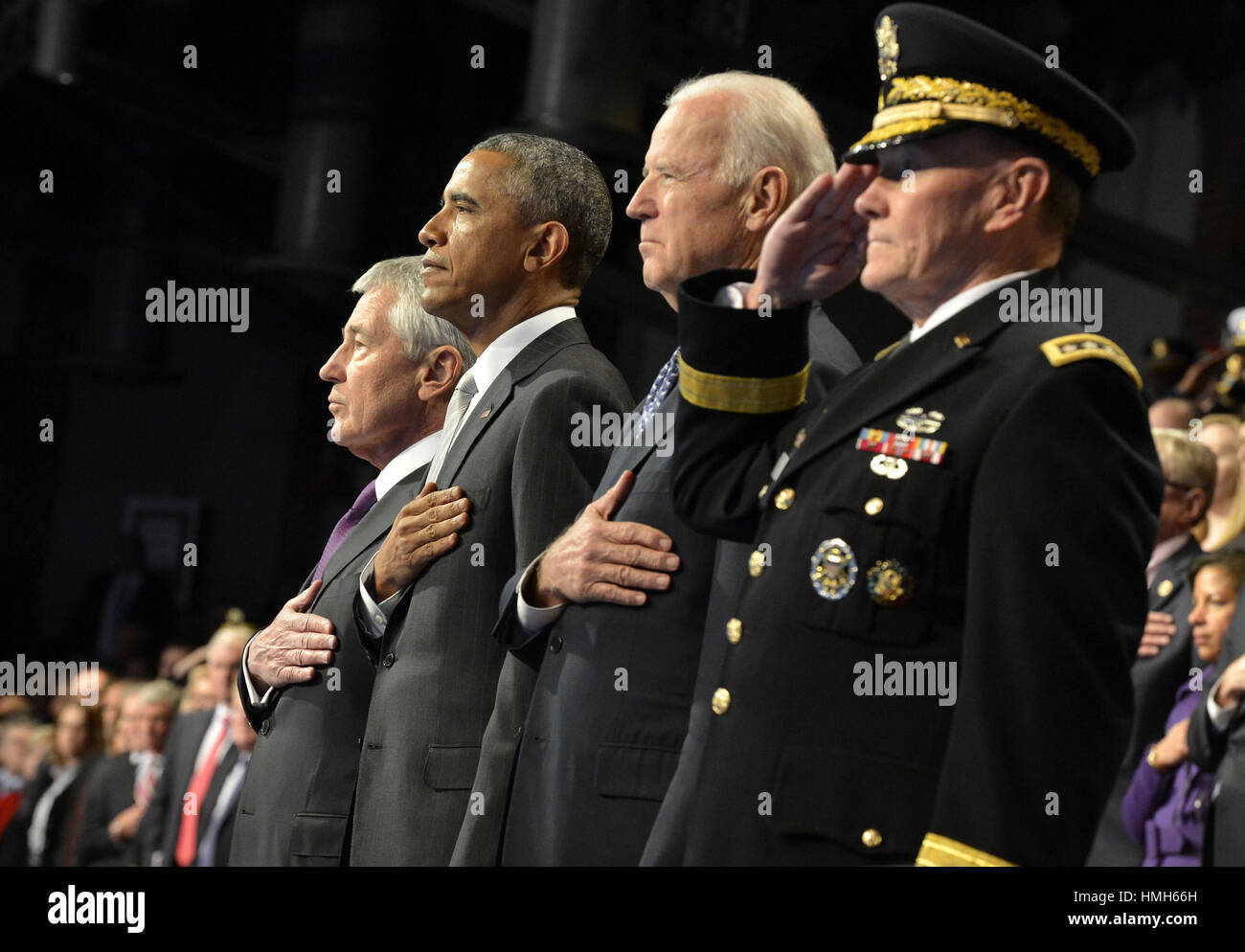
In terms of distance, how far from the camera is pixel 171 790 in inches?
246

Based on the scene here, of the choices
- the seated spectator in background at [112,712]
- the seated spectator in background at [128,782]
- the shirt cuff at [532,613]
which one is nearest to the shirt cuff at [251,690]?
the shirt cuff at [532,613]

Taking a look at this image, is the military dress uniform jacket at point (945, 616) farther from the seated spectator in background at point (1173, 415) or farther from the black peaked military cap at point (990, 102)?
the seated spectator in background at point (1173, 415)

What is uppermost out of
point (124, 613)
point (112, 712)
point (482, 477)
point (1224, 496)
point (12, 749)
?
point (1224, 496)

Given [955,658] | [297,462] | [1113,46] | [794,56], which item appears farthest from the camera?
[297,462]

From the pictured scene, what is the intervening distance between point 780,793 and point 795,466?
31 centimetres

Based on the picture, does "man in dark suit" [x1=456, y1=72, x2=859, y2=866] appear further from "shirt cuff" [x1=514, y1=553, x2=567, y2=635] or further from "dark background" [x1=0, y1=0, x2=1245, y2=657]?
"dark background" [x1=0, y1=0, x2=1245, y2=657]

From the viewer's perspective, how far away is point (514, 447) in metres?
2.32

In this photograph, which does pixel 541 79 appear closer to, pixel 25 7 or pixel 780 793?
pixel 780 793

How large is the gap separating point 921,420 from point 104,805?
5.91 meters

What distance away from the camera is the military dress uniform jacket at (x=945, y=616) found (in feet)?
4.75

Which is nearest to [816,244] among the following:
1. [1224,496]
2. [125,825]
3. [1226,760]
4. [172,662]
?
[1226,760]

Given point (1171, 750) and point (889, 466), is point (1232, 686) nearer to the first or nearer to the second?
point (1171, 750)

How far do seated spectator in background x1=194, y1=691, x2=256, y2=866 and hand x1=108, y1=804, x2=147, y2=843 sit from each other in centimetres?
A: 95
